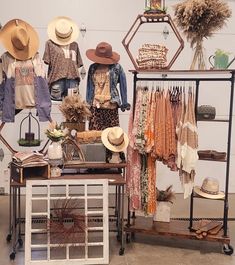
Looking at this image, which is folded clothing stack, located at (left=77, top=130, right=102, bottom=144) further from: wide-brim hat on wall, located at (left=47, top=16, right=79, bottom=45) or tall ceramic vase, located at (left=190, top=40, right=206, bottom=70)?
wide-brim hat on wall, located at (left=47, top=16, right=79, bottom=45)

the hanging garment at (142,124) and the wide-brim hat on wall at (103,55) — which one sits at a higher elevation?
the wide-brim hat on wall at (103,55)

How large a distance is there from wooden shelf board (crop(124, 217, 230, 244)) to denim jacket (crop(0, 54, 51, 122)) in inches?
56.3

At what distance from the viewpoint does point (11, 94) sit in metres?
3.72

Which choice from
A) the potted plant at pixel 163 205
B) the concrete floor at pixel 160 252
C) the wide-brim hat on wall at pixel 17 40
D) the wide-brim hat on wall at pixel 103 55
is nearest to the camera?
the concrete floor at pixel 160 252

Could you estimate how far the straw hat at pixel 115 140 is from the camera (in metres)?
3.32

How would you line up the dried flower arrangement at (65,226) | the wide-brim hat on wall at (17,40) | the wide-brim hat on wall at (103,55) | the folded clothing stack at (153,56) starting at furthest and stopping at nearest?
the wide-brim hat on wall at (103,55) → the wide-brim hat on wall at (17,40) → the folded clothing stack at (153,56) → the dried flower arrangement at (65,226)

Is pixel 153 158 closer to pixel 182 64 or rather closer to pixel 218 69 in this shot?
pixel 218 69

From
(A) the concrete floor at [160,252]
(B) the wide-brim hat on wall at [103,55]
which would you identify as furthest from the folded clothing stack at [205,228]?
(B) the wide-brim hat on wall at [103,55]

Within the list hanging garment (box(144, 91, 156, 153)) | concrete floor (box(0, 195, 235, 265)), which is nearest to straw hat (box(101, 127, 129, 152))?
hanging garment (box(144, 91, 156, 153))

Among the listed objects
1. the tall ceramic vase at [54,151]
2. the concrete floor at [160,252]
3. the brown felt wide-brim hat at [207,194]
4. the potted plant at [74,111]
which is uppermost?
the potted plant at [74,111]

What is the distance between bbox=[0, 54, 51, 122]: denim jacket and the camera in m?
3.72

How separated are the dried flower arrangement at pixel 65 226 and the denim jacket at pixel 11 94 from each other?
3.62 ft

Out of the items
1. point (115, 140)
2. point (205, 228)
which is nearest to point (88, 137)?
point (115, 140)

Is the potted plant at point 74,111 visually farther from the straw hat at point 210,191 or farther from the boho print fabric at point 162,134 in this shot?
the straw hat at point 210,191
